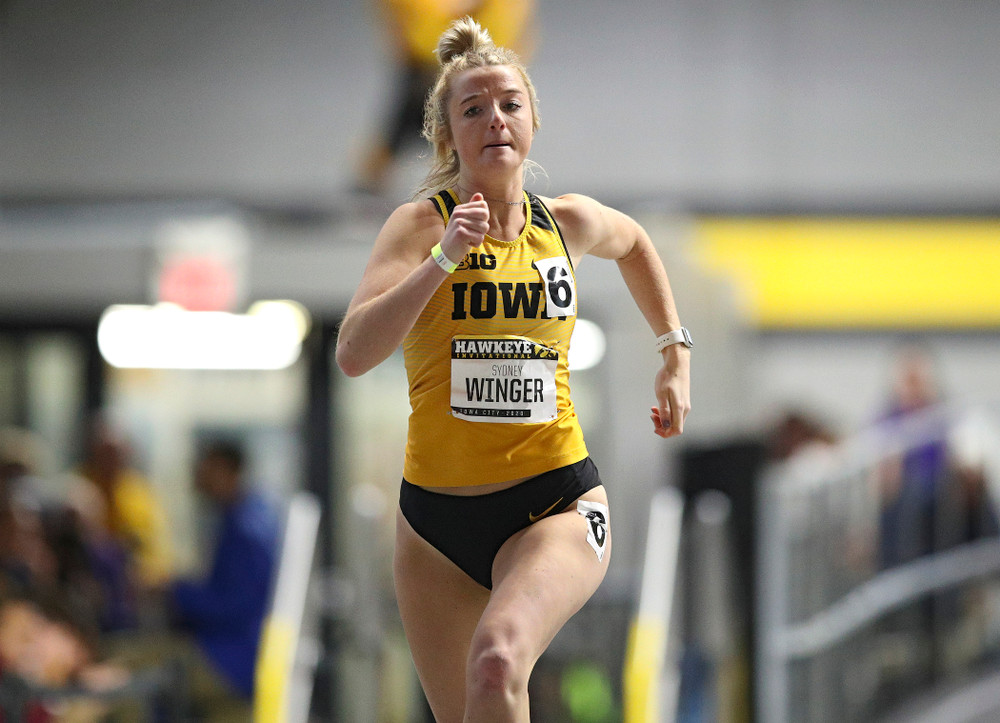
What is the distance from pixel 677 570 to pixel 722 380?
1.05m

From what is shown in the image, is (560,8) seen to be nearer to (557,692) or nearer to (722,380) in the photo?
(722,380)

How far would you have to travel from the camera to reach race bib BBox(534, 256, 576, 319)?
1.68 meters

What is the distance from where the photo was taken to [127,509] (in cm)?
648

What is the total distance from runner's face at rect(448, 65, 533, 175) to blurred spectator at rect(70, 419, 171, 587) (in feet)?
17.3

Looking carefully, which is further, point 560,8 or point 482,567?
point 560,8

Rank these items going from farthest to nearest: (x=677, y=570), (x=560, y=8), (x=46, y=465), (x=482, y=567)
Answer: (x=560, y=8) → (x=46, y=465) → (x=677, y=570) → (x=482, y=567)

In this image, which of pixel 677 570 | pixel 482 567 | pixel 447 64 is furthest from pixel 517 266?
pixel 677 570

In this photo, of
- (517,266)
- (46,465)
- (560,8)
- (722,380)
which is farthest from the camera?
(560,8)

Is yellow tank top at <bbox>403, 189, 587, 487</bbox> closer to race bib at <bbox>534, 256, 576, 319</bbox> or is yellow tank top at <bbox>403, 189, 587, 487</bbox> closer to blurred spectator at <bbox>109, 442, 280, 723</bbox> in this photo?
race bib at <bbox>534, 256, 576, 319</bbox>

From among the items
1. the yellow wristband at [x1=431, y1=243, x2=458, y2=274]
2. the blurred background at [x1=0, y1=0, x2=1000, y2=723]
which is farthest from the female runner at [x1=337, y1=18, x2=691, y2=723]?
the blurred background at [x1=0, y1=0, x2=1000, y2=723]

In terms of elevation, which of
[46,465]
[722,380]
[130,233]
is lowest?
[46,465]

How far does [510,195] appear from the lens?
5.60 ft

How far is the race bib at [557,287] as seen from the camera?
5.51 feet

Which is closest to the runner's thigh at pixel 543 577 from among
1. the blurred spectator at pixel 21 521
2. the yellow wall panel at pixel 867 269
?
the blurred spectator at pixel 21 521
